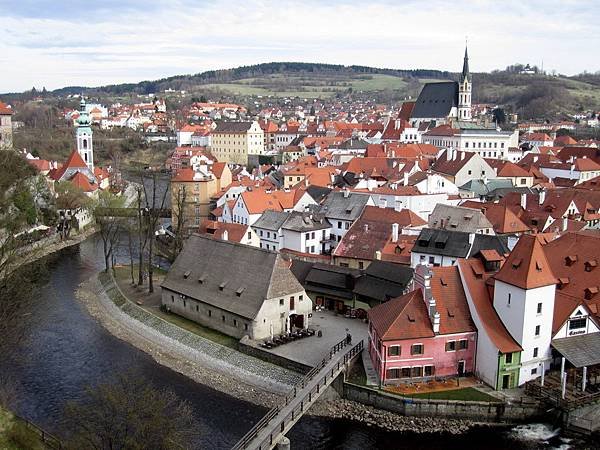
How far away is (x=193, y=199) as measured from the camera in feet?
221

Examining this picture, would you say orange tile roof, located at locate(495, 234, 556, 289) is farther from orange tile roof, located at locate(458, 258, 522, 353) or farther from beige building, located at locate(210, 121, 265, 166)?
beige building, located at locate(210, 121, 265, 166)

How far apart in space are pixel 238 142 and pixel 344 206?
72218 mm

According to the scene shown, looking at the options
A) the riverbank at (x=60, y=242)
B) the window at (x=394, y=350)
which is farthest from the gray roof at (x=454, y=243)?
the riverbank at (x=60, y=242)

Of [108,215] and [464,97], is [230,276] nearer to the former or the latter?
[108,215]

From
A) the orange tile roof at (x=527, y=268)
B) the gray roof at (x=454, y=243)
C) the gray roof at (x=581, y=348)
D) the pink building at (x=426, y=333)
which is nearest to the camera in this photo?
the orange tile roof at (x=527, y=268)

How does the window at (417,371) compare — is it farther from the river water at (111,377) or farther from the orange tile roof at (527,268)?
the orange tile roof at (527,268)

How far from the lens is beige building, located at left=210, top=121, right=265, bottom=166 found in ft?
398

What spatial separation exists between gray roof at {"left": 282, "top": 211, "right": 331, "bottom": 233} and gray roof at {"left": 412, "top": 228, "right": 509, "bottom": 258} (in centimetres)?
1139

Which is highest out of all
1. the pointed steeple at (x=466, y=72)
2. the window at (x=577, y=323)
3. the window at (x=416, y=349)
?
the pointed steeple at (x=466, y=72)

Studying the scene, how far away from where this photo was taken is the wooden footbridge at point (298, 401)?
2370cm

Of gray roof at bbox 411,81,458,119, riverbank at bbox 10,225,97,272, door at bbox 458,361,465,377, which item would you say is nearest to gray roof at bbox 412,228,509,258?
door at bbox 458,361,465,377

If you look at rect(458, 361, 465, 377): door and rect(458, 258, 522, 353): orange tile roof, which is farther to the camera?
rect(458, 361, 465, 377): door

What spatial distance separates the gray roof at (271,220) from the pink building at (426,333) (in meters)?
21.1

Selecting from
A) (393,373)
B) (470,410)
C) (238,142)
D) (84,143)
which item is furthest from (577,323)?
(238,142)
